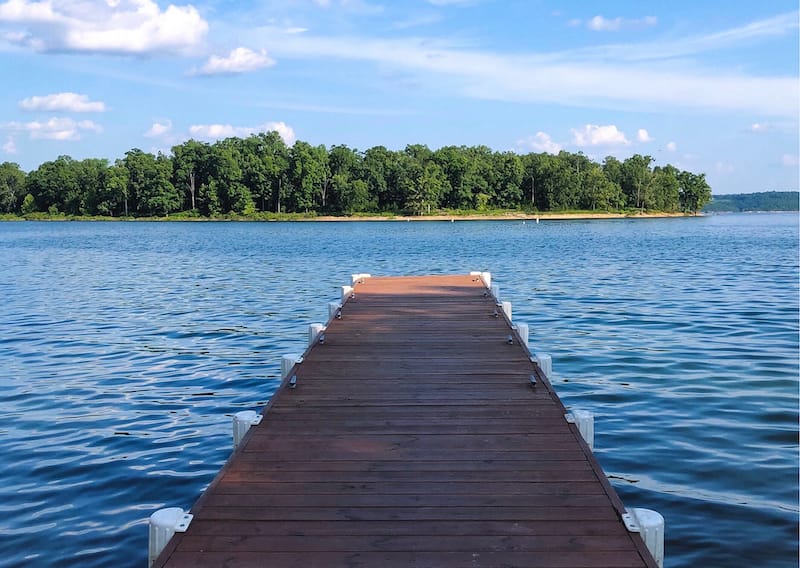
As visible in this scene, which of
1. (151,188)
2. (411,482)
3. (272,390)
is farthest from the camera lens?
(151,188)

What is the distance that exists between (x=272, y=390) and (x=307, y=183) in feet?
327

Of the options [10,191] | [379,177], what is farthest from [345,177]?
[10,191]

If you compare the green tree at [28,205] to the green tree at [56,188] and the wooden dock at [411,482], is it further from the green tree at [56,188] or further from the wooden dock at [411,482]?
the wooden dock at [411,482]

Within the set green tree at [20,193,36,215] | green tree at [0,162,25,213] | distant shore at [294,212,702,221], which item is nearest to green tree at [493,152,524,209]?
distant shore at [294,212,702,221]

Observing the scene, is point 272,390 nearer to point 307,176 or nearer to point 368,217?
point 368,217

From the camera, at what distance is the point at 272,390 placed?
10.1 metres

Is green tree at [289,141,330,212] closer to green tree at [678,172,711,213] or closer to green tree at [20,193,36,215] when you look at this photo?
green tree at [20,193,36,215]

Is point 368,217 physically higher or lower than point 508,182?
lower

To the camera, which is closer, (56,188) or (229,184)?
(229,184)

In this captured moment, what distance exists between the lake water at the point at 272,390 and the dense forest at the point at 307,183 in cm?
8521

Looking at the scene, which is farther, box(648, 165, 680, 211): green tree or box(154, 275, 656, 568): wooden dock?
box(648, 165, 680, 211): green tree

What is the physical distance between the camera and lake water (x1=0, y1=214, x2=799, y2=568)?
5992mm

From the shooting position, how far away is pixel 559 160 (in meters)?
116

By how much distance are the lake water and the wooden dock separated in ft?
3.78
